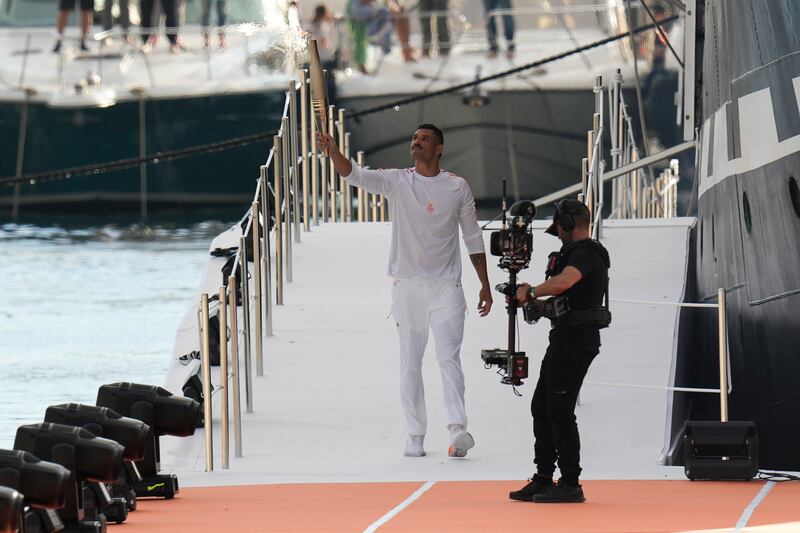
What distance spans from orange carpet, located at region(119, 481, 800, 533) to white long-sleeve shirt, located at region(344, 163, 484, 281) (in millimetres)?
1135

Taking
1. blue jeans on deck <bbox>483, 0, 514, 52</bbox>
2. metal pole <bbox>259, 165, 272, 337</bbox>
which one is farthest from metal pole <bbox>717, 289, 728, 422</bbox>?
blue jeans on deck <bbox>483, 0, 514, 52</bbox>

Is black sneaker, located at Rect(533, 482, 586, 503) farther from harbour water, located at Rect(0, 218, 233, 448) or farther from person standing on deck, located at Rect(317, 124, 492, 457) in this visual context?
harbour water, located at Rect(0, 218, 233, 448)

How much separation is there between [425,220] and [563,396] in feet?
5.44

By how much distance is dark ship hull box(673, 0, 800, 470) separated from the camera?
28.2 ft

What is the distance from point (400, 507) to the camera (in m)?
7.40

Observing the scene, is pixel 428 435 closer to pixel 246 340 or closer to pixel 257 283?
pixel 246 340

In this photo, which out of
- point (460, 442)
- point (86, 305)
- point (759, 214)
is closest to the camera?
point (460, 442)

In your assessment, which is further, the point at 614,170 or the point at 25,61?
the point at 25,61

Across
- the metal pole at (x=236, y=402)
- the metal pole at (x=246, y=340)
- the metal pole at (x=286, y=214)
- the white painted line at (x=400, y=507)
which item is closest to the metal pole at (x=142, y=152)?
the metal pole at (x=286, y=214)

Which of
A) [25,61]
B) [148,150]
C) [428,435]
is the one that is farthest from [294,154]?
[25,61]

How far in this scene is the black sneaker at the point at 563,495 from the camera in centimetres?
744

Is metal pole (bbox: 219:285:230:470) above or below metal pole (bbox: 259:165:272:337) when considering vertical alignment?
below

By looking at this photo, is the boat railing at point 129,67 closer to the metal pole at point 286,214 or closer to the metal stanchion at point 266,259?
the metal pole at point 286,214

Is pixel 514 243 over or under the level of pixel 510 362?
over
